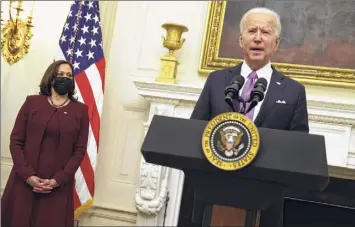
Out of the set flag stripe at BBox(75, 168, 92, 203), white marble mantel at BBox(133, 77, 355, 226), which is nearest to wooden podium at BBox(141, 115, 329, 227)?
white marble mantel at BBox(133, 77, 355, 226)

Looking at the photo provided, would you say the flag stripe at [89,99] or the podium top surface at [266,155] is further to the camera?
the flag stripe at [89,99]

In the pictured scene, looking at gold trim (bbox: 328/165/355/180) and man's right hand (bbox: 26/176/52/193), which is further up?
gold trim (bbox: 328/165/355/180)

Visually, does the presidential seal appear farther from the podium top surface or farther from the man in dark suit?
the man in dark suit

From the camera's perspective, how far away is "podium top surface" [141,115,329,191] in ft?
3.86

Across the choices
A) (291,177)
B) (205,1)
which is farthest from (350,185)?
(291,177)

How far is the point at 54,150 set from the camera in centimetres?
298

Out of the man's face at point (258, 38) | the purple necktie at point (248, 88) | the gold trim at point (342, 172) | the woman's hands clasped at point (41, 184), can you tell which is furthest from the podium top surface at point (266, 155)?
the gold trim at point (342, 172)

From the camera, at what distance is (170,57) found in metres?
4.20

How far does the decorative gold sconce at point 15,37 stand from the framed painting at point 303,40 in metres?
1.76

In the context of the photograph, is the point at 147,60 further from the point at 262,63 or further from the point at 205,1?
the point at 262,63

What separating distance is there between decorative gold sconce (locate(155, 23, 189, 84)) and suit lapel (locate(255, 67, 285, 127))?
243cm

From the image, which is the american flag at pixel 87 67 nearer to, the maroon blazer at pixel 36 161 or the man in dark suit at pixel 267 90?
the maroon blazer at pixel 36 161

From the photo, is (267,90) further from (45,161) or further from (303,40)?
(303,40)

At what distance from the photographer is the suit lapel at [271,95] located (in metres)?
1.65
